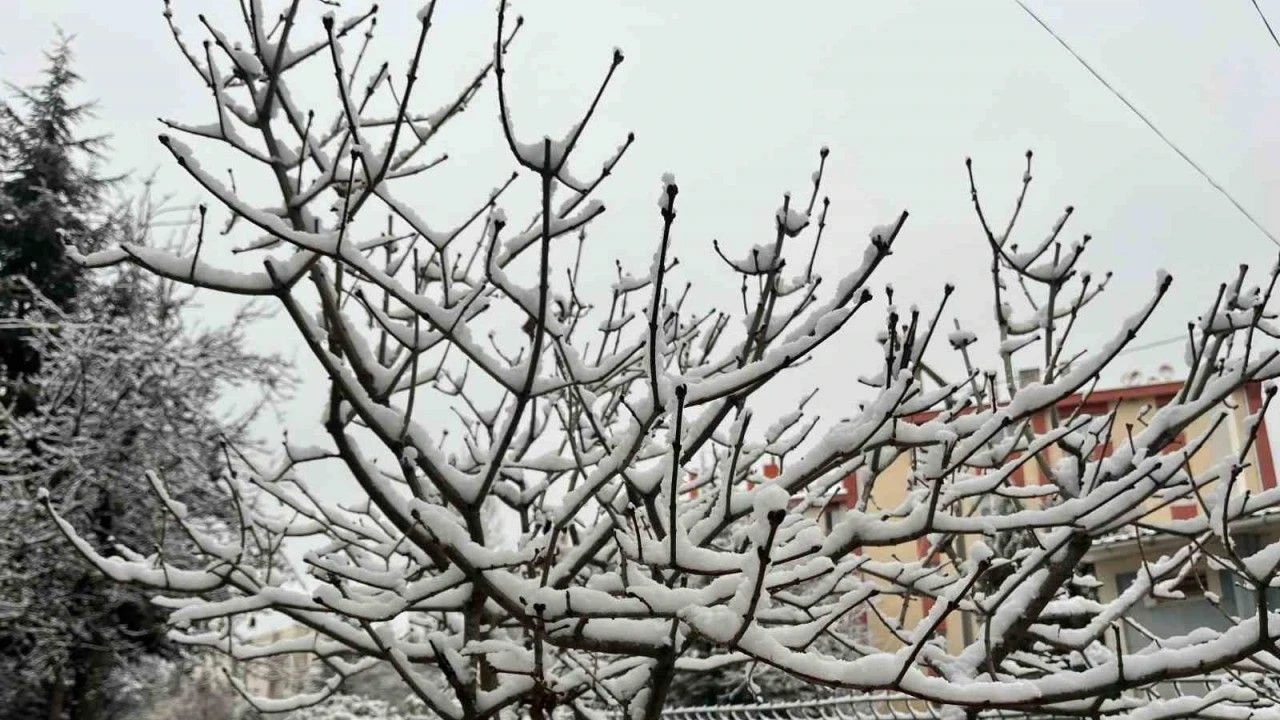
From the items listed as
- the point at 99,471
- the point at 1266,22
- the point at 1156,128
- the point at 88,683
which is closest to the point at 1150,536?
the point at 1156,128

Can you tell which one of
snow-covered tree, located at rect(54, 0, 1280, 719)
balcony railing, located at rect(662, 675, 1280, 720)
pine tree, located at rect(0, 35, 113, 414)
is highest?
pine tree, located at rect(0, 35, 113, 414)

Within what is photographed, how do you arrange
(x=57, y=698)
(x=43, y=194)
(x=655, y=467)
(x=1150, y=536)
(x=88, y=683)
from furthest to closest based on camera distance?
(x=43, y=194)
(x=88, y=683)
(x=57, y=698)
(x=1150, y=536)
(x=655, y=467)

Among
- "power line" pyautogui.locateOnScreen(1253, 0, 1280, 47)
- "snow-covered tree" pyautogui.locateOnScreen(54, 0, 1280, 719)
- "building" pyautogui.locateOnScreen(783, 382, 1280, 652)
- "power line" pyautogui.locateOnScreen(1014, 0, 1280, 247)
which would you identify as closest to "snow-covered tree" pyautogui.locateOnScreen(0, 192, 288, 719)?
"building" pyautogui.locateOnScreen(783, 382, 1280, 652)

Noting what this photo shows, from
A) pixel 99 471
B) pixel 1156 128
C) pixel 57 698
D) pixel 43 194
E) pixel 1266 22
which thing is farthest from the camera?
pixel 43 194

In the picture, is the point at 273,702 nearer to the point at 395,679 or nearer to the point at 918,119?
the point at 918,119

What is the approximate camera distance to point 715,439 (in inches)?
146

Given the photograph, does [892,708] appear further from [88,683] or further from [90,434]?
[88,683]

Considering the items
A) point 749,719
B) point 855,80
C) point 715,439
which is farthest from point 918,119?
point 749,719

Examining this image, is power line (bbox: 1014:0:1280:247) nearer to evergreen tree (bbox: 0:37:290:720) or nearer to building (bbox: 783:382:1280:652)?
building (bbox: 783:382:1280:652)

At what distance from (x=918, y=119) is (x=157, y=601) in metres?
3.67

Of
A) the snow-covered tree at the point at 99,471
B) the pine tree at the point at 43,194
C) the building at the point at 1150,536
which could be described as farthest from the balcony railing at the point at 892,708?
the pine tree at the point at 43,194

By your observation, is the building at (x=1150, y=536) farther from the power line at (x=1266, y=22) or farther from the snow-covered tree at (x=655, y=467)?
the snow-covered tree at (x=655, y=467)

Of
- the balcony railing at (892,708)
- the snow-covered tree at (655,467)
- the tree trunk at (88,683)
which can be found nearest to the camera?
the snow-covered tree at (655,467)

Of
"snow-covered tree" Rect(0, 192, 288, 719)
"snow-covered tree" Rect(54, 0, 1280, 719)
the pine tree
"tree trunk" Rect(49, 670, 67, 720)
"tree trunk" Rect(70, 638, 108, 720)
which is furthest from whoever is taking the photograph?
the pine tree
